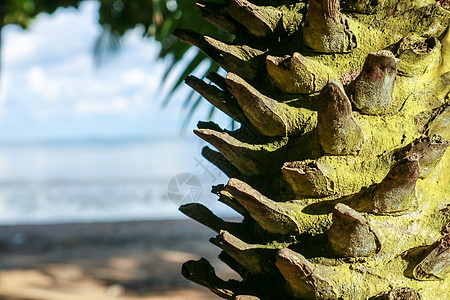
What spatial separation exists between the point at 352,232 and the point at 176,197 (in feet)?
2.50

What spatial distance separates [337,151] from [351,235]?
12 cm

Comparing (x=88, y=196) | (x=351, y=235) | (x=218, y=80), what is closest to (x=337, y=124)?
(x=351, y=235)

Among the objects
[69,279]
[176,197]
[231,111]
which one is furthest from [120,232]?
[231,111]

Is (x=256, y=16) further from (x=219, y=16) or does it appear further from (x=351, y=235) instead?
(x=351, y=235)

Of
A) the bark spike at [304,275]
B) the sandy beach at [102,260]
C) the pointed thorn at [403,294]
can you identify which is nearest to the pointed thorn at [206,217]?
the bark spike at [304,275]

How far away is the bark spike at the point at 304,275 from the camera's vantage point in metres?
0.65

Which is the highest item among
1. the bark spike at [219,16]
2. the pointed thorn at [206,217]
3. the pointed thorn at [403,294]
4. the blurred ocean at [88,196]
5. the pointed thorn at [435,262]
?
the blurred ocean at [88,196]

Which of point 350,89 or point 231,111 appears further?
point 231,111

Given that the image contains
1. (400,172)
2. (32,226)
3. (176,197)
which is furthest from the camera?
(32,226)

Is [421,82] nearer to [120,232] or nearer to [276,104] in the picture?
[276,104]

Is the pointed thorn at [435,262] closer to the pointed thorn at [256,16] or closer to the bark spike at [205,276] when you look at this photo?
the bark spike at [205,276]

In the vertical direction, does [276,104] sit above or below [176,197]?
below

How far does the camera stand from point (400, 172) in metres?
0.64

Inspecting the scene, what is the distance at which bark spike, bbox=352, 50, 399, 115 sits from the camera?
65cm
